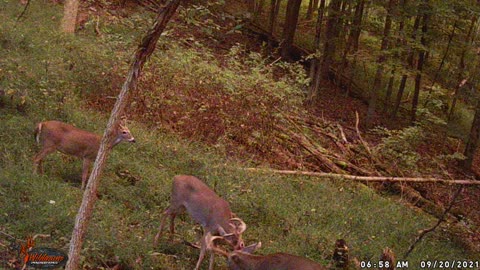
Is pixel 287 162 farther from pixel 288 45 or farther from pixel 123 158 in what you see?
pixel 288 45

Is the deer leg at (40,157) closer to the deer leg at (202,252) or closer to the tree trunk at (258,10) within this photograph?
the deer leg at (202,252)

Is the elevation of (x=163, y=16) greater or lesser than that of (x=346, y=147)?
greater

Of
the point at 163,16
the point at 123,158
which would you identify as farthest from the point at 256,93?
the point at 163,16

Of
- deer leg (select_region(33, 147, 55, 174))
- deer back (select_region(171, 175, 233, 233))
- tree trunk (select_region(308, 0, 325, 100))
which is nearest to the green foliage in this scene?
tree trunk (select_region(308, 0, 325, 100))

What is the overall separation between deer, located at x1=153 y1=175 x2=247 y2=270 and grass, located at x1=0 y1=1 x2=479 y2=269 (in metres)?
0.38

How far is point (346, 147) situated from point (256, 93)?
119 inches

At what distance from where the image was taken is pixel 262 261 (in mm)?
6172

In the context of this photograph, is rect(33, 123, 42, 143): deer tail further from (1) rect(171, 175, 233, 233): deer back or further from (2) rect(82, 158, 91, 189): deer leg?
(1) rect(171, 175, 233, 233): deer back

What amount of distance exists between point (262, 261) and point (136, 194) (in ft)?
9.11

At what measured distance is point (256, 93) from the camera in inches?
487

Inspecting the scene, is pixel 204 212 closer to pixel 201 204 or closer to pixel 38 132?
pixel 201 204

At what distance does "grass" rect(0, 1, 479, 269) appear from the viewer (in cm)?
679

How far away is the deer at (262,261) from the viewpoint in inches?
233

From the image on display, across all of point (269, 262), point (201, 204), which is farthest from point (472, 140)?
point (269, 262)
